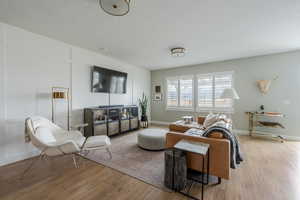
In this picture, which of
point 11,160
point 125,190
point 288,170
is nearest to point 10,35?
point 11,160

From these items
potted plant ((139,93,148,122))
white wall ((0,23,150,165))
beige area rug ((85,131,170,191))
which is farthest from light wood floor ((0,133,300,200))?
potted plant ((139,93,148,122))

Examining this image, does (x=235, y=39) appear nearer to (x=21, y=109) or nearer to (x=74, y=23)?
(x=74, y=23)

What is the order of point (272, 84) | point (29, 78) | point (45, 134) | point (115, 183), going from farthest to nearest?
point (272, 84) < point (29, 78) < point (45, 134) < point (115, 183)

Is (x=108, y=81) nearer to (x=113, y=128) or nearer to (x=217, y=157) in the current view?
(x=113, y=128)

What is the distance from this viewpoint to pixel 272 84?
4273 mm

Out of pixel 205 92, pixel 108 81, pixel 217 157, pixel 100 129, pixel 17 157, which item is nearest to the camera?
pixel 217 157

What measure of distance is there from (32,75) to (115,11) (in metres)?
2.42

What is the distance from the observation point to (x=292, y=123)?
13.3ft

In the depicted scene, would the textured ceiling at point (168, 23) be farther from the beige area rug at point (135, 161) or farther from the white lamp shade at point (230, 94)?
the beige area rug at point (135, 161)

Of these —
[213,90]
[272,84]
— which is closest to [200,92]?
[213,90]

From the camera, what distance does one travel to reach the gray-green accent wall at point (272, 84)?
4.00 meters

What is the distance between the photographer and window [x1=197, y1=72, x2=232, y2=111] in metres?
4.97

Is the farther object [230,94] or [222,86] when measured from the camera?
[222,86]

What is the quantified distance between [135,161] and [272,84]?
497cm
